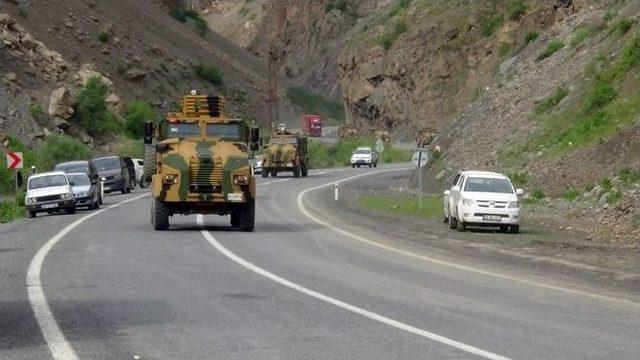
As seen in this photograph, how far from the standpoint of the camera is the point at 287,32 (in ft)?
575

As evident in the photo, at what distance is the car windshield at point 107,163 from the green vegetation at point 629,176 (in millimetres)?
29570

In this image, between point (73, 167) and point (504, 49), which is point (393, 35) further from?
point (73, 167)

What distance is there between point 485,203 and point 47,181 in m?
16.8

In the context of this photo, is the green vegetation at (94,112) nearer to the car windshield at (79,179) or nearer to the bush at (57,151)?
the bush at (57,151)

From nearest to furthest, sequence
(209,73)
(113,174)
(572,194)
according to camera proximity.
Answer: (572,194), (113,174), (209,73)

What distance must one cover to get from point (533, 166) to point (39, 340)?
3751 cm

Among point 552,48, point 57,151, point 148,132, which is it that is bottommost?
point 148,132

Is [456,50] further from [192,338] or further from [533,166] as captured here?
[192,338]

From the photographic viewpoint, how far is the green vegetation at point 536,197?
143 feet

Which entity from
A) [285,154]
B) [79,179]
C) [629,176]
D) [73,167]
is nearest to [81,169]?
[73,167]

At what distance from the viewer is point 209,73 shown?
124188mm

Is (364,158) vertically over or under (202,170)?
over

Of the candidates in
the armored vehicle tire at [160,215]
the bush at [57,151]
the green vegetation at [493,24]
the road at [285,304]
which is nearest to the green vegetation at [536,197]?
the road at [285,304]

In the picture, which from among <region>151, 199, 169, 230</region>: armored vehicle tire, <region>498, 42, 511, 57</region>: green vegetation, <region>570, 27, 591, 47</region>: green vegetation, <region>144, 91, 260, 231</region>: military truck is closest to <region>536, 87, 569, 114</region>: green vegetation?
<region>570, 27, 591, 47</region>: green vegetation
